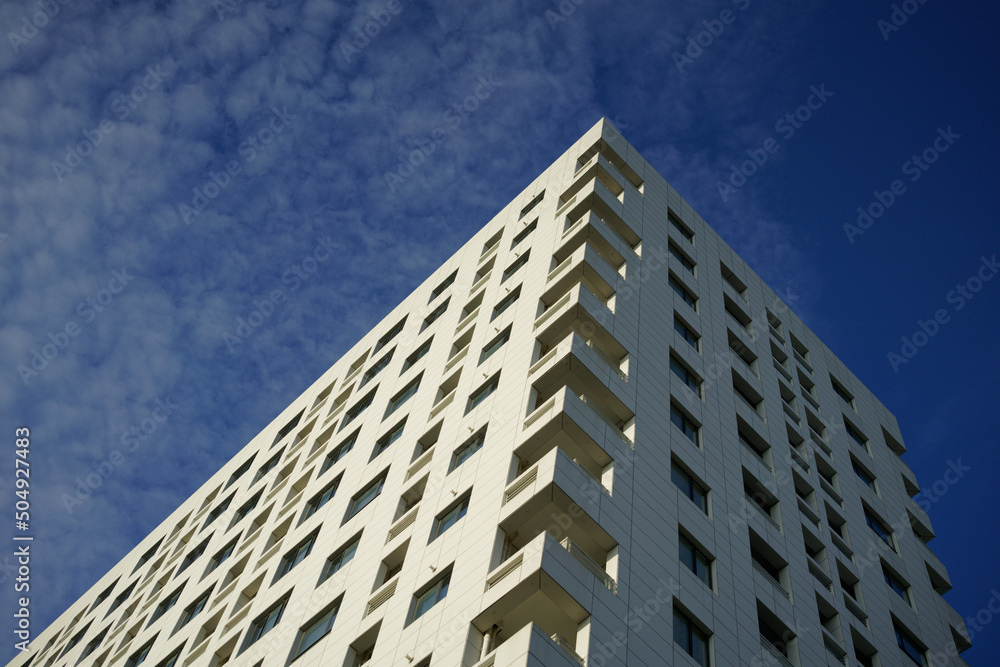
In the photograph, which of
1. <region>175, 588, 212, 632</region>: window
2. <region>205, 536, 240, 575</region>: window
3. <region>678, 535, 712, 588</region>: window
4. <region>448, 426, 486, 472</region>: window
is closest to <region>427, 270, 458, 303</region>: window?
<region>205, 536, 240, 575</region>: window

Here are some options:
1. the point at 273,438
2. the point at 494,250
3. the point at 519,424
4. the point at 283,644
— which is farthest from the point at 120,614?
the point at 519,424

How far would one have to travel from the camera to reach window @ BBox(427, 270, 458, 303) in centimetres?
4947

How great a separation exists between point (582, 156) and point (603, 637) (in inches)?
1126

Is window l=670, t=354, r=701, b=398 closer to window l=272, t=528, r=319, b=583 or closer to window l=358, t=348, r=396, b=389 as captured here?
window l=272, t=528, r=319, b=583

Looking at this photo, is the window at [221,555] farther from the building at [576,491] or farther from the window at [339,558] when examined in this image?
the window at [339,558]

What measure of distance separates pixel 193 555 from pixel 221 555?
197 inches

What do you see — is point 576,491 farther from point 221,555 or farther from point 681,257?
point 221,555

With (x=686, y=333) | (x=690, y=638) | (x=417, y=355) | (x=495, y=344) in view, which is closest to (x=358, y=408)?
(x=417, y=355)

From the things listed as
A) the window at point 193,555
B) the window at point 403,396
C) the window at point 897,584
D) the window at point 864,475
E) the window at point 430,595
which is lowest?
the window at point 897,584

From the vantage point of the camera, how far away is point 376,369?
4869 cm

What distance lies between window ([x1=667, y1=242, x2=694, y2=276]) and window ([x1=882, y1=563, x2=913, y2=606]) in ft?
52.7

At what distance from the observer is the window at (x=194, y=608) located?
140ft

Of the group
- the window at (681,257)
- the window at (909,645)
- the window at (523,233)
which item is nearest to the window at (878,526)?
the window at (909,645)

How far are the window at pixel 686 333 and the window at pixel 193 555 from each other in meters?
29.9
